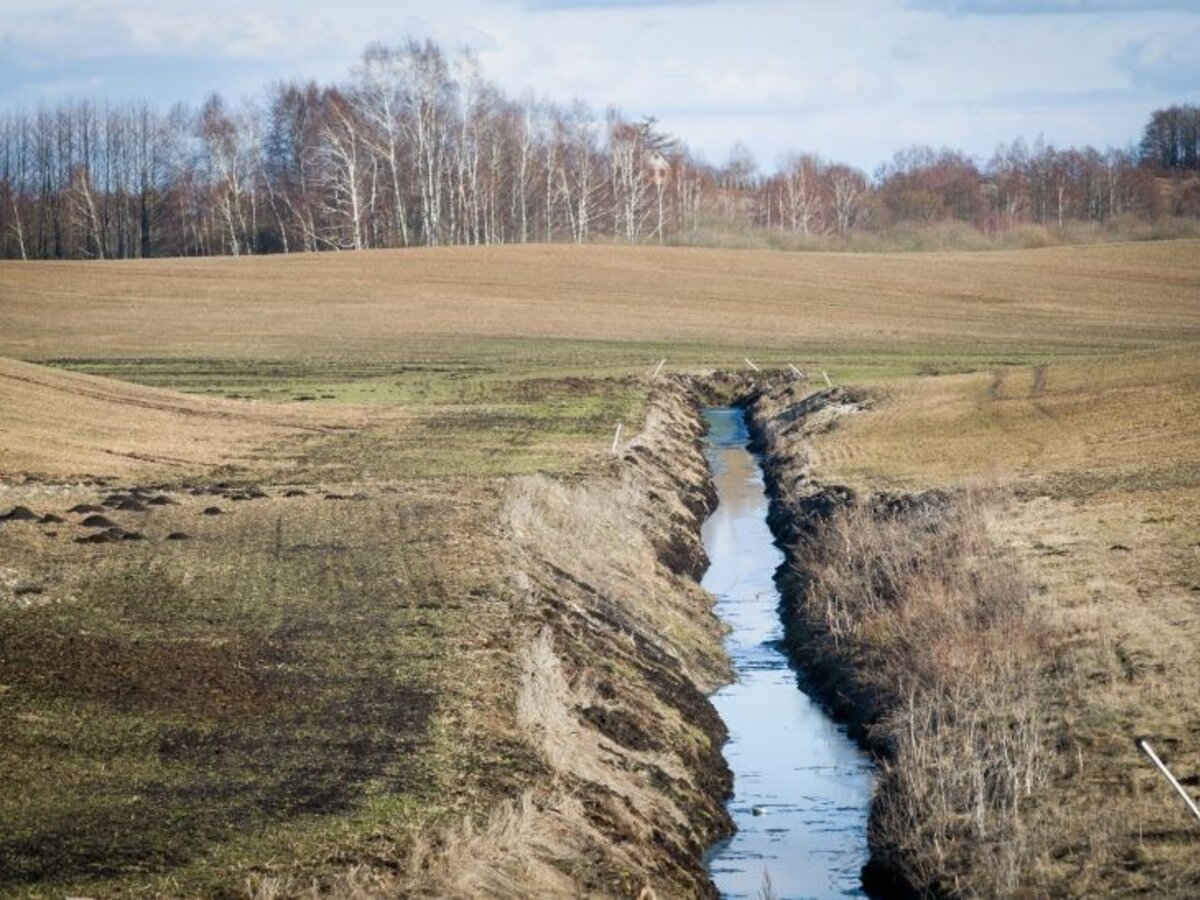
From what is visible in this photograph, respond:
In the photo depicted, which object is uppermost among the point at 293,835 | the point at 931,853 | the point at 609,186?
the point at 609,186

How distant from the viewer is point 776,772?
21.8m

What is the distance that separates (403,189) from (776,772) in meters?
110

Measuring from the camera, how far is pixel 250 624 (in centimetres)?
2123

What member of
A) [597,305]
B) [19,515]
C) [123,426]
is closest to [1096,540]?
[19,515]

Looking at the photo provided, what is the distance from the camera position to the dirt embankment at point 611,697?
1495 centimetres

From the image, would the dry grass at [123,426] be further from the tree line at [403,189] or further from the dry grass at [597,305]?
the tree line at [403,189]

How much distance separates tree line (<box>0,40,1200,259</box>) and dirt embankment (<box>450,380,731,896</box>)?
8624 centimetres

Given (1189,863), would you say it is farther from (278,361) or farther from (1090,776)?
(278,361)

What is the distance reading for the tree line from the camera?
123m

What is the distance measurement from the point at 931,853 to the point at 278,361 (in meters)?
54.2

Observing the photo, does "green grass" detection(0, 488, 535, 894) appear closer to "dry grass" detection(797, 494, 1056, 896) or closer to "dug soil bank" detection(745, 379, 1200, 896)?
"dry grass" detection(797, 494, 1056, 896)

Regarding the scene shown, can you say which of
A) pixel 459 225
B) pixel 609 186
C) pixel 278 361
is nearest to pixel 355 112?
pixel 459 225

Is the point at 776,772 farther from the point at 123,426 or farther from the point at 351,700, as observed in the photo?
the point at 123,426

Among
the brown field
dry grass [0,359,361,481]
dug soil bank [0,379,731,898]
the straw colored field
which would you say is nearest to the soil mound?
dug soil bank [0,379,731,898]
